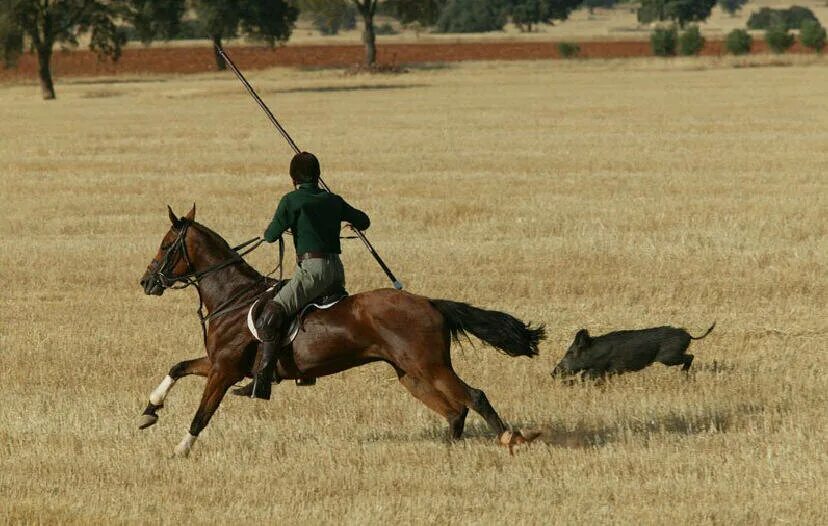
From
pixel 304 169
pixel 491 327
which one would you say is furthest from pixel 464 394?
pixel 304 169

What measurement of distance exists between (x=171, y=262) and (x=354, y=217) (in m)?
1.23

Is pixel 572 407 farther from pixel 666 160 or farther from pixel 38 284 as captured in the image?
pixel 666 160

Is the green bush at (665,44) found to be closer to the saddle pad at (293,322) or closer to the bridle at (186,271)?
the bridle at (186,271)

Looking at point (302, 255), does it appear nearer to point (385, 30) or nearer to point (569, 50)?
point (569, 50)

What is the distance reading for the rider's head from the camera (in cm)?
941

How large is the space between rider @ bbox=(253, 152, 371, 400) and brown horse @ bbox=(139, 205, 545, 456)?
0.16m

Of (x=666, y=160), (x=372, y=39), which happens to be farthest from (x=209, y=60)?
(x=666, y=160)

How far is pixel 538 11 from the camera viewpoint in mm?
160250

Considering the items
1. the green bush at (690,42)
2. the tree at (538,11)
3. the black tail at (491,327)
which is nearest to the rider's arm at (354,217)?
the black tail at (491,327)

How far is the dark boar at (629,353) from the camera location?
1191 centimetres

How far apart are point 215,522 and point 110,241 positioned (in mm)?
12988

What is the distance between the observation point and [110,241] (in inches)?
813

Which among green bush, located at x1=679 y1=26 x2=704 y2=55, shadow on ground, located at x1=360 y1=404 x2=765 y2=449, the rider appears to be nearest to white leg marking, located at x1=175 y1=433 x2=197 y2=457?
the rider

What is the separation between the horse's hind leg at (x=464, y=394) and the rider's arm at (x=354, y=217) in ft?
3.56
